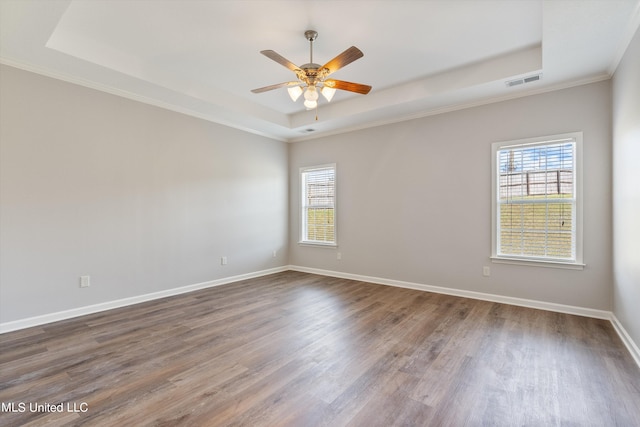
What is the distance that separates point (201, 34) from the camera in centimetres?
302

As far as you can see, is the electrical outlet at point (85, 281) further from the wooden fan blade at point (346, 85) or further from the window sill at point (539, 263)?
the window sill at point (539, 263)

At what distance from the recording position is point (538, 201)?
3811 mm

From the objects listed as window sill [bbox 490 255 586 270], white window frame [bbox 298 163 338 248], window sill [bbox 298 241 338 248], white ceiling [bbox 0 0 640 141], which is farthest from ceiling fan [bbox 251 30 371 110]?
window sill [bbox 298 241 338 248]

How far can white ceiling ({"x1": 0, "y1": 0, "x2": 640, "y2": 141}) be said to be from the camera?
2.56m

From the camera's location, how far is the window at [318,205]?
5.88 metres

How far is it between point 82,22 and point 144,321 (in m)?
3.11

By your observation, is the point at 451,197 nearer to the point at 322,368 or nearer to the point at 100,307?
the point at 322,368

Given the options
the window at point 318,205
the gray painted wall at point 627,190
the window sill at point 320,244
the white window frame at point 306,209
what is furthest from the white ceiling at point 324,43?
the window sill at point 320,244

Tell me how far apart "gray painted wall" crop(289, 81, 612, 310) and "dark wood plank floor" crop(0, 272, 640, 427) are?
522mm

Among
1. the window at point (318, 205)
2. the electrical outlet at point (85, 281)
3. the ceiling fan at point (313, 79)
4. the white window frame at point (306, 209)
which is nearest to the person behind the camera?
the ceiling fan at point (313, 79)

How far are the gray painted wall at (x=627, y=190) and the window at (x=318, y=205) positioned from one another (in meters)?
3.91

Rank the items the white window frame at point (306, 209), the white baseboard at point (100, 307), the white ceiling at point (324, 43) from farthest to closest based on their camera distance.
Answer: the white window frame at point (306, 209), the white baseboard at point (100, 307), the white ceiling at point (324, 43)

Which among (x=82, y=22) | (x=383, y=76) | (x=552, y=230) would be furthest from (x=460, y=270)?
(x=82, y=22)

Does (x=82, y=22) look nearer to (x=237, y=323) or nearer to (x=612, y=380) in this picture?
(x=237, y=323)
